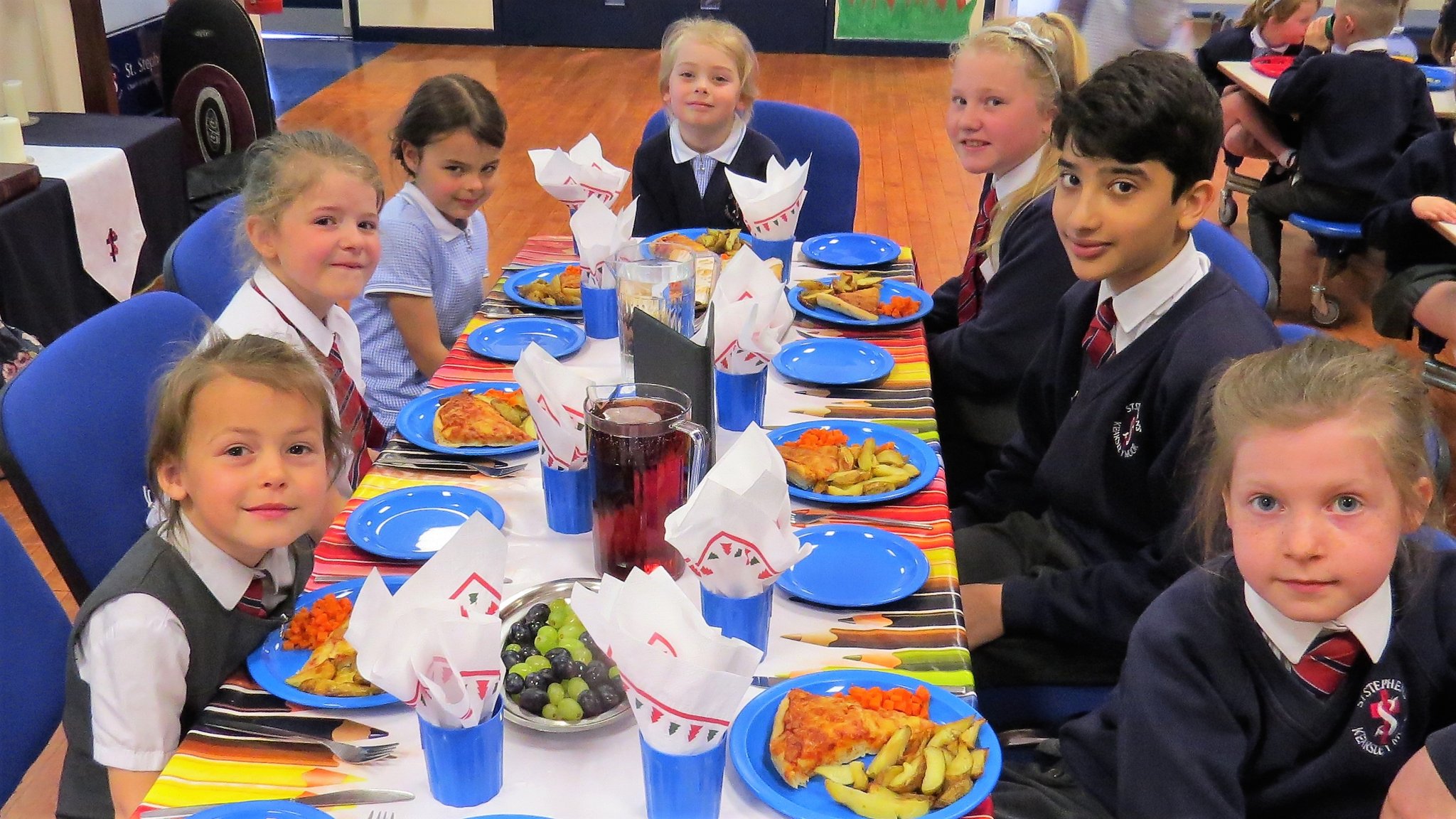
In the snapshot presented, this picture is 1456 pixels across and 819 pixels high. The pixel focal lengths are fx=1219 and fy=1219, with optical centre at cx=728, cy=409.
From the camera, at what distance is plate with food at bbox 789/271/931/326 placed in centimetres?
231

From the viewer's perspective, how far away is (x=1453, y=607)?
1272 millimetres

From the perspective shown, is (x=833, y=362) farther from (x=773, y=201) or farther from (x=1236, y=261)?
(x=1236, y=261)

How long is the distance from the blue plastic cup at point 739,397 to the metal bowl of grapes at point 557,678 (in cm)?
63

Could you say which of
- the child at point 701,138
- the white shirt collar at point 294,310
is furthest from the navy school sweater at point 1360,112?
the white shirt collar at point 294,310

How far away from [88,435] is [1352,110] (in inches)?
167

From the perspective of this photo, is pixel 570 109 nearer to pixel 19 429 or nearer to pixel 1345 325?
pixel 1345 325

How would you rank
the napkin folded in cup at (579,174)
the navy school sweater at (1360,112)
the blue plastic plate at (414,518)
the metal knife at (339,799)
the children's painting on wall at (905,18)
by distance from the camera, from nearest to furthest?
the metal knife at (339,799)
the blue plastic plate at (414,518)
the napkin folded in cup at (579,174)
the navy school sweater at (1360,112)
the children's painting on wall at (905,18)

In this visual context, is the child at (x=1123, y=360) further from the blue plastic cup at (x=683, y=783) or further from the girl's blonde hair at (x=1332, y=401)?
the blue plastic cup at (x=683, y=783)

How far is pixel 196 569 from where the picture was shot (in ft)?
4.49

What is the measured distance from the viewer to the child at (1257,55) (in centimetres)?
502

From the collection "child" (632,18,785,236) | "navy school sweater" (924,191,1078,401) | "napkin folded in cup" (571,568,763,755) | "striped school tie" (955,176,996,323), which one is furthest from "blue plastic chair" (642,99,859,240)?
"napkin folded in cup" (571,568,763,755)

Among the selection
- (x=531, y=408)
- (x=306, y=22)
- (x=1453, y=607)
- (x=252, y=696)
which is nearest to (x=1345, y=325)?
(x=1453, y=607)

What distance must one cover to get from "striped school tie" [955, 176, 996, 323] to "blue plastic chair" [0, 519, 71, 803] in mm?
1742

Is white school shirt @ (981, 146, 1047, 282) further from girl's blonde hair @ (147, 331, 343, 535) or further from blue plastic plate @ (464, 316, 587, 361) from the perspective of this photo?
girl's blonde hair @ (147, 331, 343, 535)
